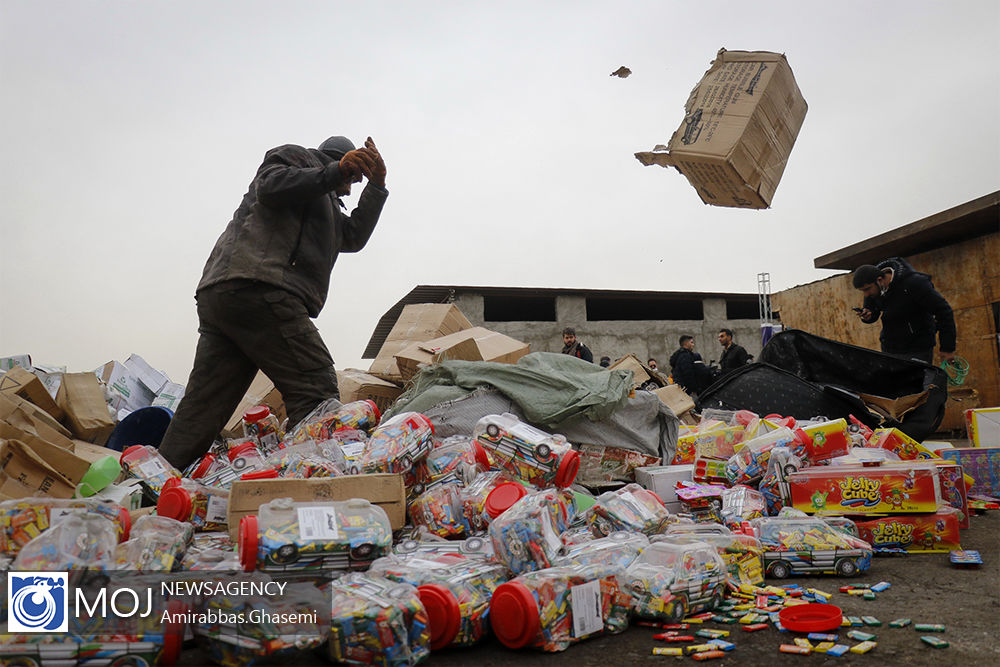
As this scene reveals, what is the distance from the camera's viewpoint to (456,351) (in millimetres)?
4691

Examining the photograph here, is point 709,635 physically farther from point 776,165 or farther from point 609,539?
point 776,165

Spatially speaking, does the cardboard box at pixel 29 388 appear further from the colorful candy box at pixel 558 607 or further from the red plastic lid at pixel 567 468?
the colorful candy box at pixel 558 607

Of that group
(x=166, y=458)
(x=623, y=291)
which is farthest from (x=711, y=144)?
(x=623, y=291)

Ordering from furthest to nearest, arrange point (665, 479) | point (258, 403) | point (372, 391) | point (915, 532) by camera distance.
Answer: point (258, 403), point (372, 391), point (665, 479), point (915, 532)

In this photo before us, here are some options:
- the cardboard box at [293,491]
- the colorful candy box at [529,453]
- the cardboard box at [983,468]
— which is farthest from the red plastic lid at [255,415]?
the cardboard box at [983,468]

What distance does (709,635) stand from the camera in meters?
1.84

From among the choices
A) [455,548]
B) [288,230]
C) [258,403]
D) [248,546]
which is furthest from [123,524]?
[258,403]

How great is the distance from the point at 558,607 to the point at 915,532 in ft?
6.60

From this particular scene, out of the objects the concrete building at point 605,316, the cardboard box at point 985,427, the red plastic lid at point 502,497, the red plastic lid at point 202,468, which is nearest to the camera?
the red plastic lid at point 502,497

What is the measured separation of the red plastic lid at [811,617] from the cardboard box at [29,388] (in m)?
4.10

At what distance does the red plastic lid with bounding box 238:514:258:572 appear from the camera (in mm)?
→ 1733

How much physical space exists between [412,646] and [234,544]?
2.85 ft

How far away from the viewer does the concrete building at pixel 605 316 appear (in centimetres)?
2006

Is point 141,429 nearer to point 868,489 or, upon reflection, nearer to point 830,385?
point 868,489
